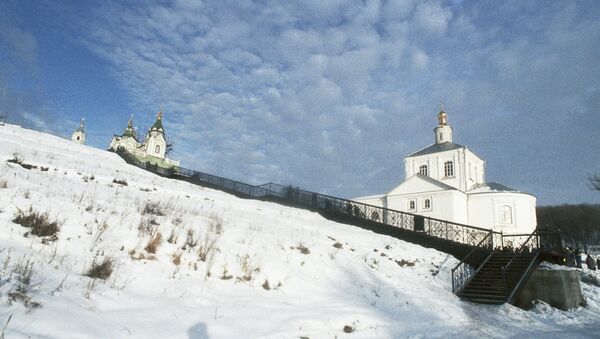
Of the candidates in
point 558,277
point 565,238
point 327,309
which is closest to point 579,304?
point 558,277

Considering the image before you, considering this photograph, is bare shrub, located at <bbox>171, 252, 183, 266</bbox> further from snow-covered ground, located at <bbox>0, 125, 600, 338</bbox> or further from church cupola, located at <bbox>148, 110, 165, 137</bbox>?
church cupola, located at <bbox>148, 110, 165, 137</bbox>

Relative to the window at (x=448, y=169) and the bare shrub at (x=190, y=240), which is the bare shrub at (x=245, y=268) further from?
the window at (x=448, y=169)

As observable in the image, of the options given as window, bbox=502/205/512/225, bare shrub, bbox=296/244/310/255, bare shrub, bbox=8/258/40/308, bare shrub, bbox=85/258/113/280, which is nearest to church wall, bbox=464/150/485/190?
window, bbox=502/205/512/225

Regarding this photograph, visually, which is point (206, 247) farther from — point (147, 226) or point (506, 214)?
point (506, 214)

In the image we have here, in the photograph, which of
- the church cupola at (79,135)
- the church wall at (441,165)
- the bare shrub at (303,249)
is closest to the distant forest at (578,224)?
the church wall at (441,165)

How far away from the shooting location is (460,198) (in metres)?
39.9

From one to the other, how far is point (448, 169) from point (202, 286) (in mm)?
46433

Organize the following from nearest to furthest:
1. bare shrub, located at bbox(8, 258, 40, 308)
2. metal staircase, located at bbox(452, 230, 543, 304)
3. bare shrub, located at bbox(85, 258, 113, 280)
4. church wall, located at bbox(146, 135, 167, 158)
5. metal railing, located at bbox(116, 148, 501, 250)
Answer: bare shrub, located at bbox(8, 258, 40, 308) < bare shrub, located at bbox(85, 258, 113, 280) < metal staircase, located at bbox(452, 230, 543, 304) < metal railing, located at bbox(116, 148, 501, 250) < church wall, located at bbox(146, 135, 167, 158)

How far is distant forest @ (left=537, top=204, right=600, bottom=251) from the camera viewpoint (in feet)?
212

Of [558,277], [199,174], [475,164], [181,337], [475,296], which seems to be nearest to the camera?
[181,337]

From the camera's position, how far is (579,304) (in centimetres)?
1520

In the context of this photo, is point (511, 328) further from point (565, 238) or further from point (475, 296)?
point (565, 238)

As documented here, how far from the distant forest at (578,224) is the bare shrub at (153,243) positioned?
237ft

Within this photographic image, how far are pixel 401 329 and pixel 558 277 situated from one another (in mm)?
12084
